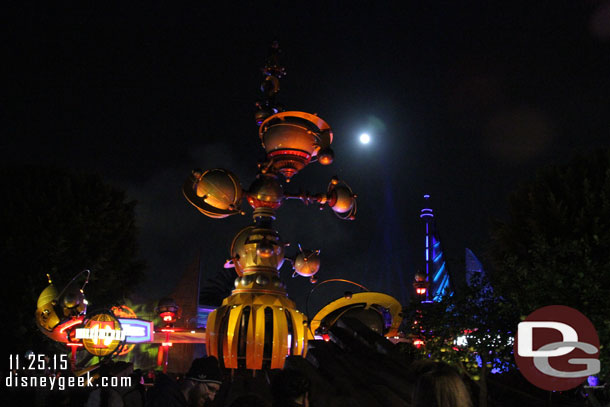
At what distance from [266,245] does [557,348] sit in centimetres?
543

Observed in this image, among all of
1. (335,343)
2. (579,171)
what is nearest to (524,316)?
(335,343)

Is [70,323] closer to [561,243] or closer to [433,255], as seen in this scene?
[561,243]

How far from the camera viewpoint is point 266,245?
1055cm

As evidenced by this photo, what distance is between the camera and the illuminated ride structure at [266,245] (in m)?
10.2

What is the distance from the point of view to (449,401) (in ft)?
11.7

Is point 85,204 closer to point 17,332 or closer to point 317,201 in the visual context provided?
point 17,332

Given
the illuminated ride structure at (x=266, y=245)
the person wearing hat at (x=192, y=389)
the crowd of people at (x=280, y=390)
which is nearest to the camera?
the crowd of people at (x=280, y=390)

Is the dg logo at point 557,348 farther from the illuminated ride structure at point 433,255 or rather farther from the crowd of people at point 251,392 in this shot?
the illuminated ride structure at point 433,255

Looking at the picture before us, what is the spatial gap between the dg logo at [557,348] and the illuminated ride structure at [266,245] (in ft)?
14.4

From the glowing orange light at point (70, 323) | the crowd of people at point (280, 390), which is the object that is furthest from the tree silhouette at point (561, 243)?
the glowing orange light at point (70, 323)

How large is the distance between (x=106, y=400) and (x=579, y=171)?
45.4 feet

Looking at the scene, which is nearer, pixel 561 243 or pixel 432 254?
pixel 561 243

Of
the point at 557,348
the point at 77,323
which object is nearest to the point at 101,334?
the point at 77,323

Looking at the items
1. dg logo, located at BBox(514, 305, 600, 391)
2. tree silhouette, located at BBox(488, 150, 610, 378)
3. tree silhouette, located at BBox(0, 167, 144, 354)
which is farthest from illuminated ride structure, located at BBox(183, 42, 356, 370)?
tree silhouette, located at BBox(0, 167, 144, 354)
